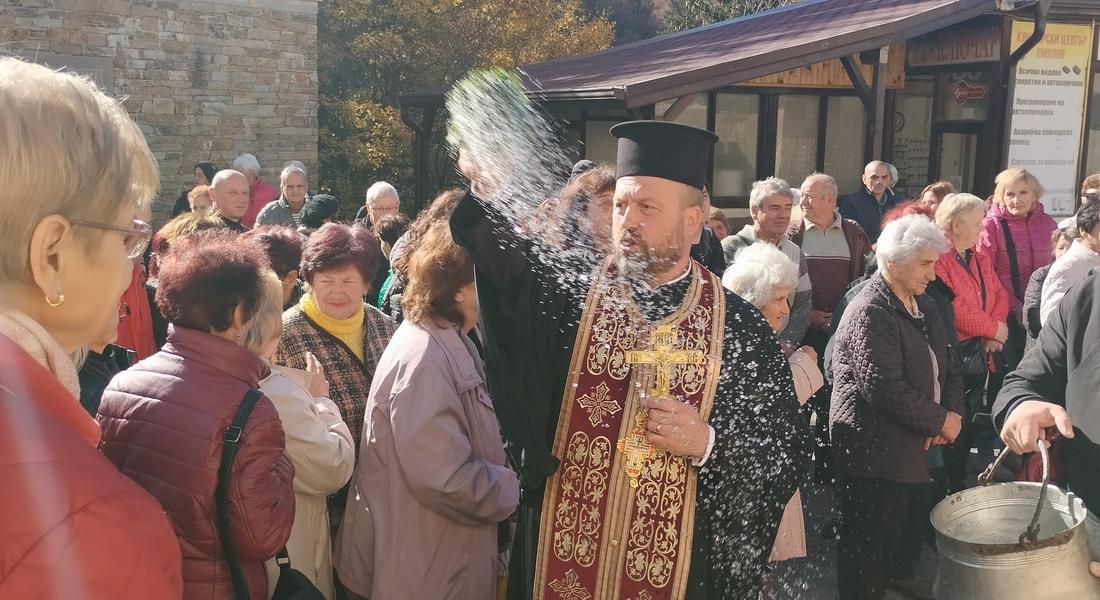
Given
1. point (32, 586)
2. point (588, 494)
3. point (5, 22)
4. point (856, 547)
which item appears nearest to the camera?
point (32, 586)

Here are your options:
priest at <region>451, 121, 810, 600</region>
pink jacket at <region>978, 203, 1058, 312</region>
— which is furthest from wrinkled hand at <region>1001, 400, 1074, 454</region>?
pink jacket at <region>978, 203, 1058, 312</region>

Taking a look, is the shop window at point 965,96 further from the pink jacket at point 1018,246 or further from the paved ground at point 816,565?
the paved ground at point 816,565

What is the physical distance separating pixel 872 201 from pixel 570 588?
6581 mm

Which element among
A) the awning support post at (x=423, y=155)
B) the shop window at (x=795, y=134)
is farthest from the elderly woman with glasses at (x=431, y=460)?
the awning support post at (x=423, y=155)

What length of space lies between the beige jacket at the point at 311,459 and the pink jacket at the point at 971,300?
392cm

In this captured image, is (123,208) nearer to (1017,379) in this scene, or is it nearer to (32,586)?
(32,586)

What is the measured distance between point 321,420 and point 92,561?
1923 millimetres

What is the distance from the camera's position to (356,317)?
12.5 feet

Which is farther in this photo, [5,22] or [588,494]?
[5,22]

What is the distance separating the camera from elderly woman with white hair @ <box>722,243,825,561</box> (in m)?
3.67

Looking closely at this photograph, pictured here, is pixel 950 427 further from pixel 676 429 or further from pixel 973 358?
pixel 676 429

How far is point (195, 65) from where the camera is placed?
14.8 meters

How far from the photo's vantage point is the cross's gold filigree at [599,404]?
102 inches

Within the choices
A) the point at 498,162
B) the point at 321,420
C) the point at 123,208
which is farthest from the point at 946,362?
the point at 123,208
